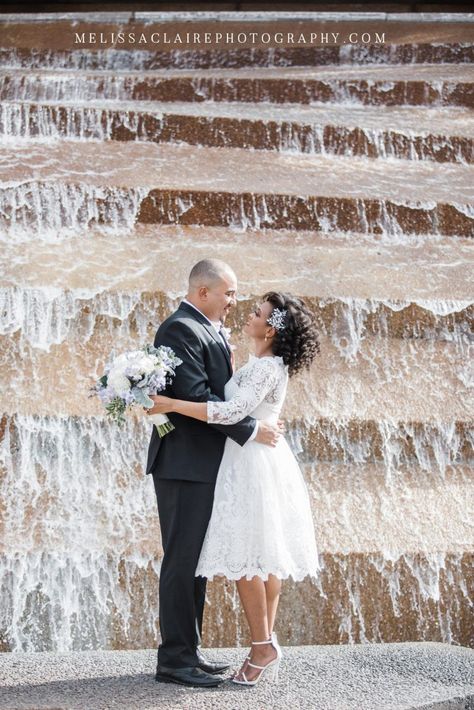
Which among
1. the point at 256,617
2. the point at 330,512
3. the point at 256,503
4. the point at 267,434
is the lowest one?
the point at 256,617

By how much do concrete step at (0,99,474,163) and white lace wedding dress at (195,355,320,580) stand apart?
613 cm

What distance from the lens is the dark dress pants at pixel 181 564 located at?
3914 millimetres

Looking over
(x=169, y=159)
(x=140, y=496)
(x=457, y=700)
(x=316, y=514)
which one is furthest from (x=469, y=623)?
(x=169, y=159)

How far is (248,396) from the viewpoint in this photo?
398 centimetres

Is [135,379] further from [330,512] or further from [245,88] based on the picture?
[245,88]

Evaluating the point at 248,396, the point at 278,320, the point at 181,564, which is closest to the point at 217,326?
the point at 278,320

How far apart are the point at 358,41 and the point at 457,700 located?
1100 cm

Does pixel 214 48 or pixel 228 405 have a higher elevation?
pixel 214 48

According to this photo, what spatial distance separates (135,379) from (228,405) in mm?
412

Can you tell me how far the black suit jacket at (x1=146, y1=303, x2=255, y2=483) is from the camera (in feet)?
12.9

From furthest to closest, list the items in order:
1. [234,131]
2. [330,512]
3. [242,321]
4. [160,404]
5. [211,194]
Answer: [234,131]
[211,194]
[242,321]
[330,512]
[160,404]

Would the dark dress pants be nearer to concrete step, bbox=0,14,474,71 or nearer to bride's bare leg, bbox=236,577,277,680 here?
bride's bare leg, bbox=236,577,277,680

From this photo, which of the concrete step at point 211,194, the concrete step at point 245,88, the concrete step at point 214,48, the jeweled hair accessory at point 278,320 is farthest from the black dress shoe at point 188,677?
the concrete step at point 214,48

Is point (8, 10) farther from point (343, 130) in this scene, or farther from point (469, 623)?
point (469, 623)
